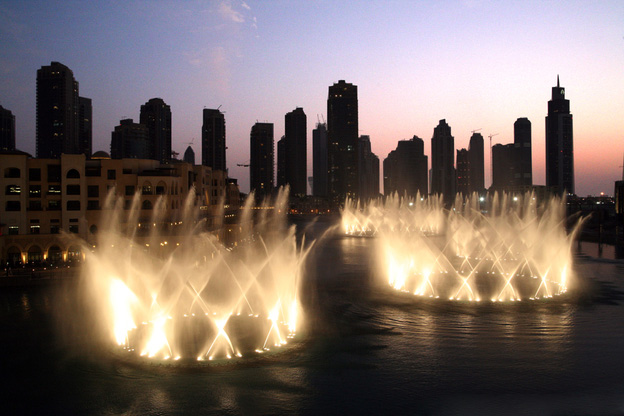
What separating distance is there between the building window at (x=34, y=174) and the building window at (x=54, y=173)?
1173 mm

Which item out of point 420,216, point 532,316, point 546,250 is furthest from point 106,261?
point 420,216

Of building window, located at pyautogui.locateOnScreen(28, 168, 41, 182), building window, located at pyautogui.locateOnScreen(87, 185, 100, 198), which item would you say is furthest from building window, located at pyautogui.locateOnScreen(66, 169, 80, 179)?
building window, located at pyautogui.locateOnScreen(28, 168, 41, 182)

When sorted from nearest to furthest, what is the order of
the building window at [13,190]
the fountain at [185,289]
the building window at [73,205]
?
the fountain at [185,289], the building window at [13,190], the building window at [73,205]

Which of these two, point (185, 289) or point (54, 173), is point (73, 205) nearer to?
point (54, 173)

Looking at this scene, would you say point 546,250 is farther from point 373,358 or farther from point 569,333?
point 373,358

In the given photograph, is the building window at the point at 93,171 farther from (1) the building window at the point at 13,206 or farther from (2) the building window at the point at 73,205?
(1) the building window at the point at 13,206

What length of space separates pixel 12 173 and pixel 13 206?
4.03 m

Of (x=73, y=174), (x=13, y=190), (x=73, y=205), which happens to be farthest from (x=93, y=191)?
(x=13, y=190)

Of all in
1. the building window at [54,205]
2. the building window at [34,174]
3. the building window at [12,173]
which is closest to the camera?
the building window at [12,173]

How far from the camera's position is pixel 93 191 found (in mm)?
60469

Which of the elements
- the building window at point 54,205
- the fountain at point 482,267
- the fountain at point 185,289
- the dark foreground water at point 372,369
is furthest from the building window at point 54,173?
the fountain at point 482,267

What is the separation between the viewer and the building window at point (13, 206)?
184ft

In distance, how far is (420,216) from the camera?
440 ft

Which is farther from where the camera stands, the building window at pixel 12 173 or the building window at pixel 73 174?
the building window at pixel 73 174
